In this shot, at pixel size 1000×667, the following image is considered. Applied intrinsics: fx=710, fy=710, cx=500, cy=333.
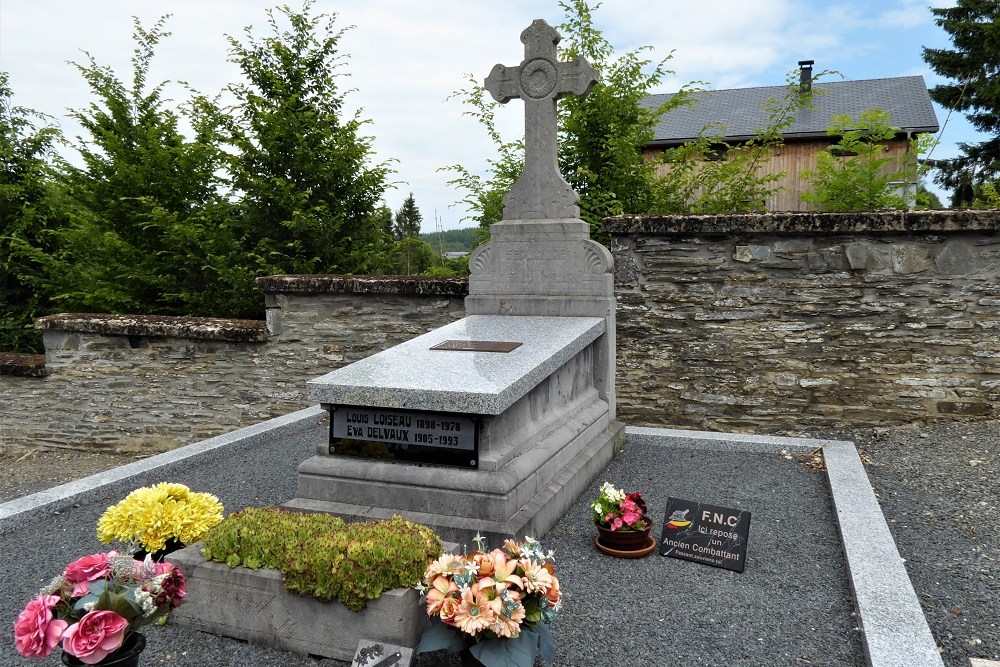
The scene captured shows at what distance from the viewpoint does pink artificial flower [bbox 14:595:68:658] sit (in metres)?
2.02

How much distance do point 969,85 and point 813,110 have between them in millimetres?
3623

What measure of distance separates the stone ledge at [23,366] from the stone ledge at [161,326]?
432 mm

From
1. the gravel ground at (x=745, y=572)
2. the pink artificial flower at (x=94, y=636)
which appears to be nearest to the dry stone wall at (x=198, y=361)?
the gravel ground at (x=745, y=572)

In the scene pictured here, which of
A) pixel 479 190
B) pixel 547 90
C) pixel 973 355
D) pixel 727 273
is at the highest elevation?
pixel 547 90

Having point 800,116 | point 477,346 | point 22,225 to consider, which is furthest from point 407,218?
point 477,346

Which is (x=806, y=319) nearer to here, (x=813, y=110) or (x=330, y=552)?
(x=330, y=552)

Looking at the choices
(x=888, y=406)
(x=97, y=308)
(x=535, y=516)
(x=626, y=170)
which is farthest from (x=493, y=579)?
(x=97, y=308)

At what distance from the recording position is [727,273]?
6.51m

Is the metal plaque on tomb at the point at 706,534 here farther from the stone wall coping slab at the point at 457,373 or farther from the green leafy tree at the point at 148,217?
the green leafy tree at the point at 148,217

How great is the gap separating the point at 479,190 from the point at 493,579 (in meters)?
6.57

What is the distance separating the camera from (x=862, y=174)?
22.7 ft

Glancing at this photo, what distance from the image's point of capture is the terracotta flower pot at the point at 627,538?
3.67 meters

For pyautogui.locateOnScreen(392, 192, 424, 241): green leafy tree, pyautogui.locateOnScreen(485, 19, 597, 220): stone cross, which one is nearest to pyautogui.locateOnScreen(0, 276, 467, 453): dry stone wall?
pyautogui.locateOnScreen(485, 19, 597, 220): stone cross

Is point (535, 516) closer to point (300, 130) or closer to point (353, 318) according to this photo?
point (353, 318)
